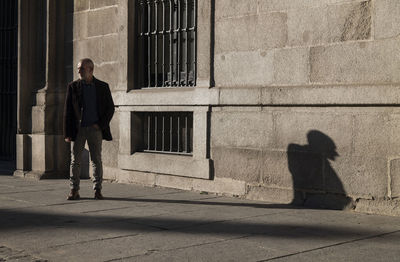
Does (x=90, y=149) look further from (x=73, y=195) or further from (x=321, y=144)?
(x=321, y=144)

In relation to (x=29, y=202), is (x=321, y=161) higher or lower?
higher

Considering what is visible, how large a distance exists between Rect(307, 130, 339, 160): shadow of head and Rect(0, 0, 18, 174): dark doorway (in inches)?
297

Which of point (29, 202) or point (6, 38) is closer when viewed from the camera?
point (29, 202)

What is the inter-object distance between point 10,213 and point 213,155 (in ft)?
8.68

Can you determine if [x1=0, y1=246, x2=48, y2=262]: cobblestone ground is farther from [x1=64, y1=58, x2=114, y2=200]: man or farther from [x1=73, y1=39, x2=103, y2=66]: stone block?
[x1=73, y1=39, x2=103, y2=66]: stone block

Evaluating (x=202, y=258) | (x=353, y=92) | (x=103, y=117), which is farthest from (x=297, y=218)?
(x=103, y=117)

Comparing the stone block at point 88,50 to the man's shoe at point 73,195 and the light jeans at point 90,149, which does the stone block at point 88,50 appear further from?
the man's shoe at point 73,195

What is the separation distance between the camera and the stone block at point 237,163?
7609 millimetres

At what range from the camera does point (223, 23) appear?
26.3 feet

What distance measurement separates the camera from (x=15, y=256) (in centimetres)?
466

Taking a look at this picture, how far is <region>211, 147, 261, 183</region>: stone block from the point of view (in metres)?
7.61

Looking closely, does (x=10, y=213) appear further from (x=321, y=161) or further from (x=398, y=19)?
(x=398, y=19)

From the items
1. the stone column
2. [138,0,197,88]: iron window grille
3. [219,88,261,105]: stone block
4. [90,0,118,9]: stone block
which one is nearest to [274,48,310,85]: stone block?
[219,88,261,105]: stone block

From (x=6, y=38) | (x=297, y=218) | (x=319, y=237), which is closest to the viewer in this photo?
(x=319, y=237)
